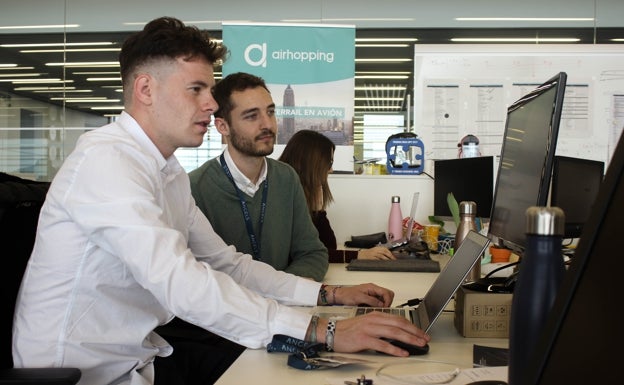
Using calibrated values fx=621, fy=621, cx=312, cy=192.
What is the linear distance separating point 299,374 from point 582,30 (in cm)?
565

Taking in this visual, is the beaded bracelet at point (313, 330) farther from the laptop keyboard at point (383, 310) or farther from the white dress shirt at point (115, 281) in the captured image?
the laptop keyboard at point (383, 310)

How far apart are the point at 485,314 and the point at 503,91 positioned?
4260 millimetres

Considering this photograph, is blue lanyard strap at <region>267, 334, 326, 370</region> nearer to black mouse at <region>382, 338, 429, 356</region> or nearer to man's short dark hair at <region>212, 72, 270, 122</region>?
black mouse at <region>382, 338, 429, 356</region>

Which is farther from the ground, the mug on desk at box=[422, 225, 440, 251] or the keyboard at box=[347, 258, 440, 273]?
the mug on desk at box=[422, 225, 440, 251]

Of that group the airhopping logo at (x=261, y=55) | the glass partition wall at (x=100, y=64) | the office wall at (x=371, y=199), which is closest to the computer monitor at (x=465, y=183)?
the office wall at (x=371, y=199)

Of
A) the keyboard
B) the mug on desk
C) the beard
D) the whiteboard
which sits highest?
the whiteboard

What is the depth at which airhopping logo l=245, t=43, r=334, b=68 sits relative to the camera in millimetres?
4887

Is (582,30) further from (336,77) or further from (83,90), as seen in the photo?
(83,90)

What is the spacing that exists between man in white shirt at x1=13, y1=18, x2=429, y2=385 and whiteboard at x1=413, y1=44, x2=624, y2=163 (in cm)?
390

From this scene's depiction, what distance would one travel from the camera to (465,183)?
318 cm

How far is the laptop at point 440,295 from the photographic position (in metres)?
1.26

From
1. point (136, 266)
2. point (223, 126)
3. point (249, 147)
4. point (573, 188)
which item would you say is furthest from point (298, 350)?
point (573, 188)

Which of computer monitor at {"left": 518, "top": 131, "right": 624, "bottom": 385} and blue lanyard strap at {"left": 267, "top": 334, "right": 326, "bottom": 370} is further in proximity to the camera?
blue lanyard strap at {"left": 267, "top": 334, "right": 326, "bottom": 370}

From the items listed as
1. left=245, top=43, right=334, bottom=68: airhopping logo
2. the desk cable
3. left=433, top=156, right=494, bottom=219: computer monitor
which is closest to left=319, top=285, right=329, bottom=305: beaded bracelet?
the desk cable
